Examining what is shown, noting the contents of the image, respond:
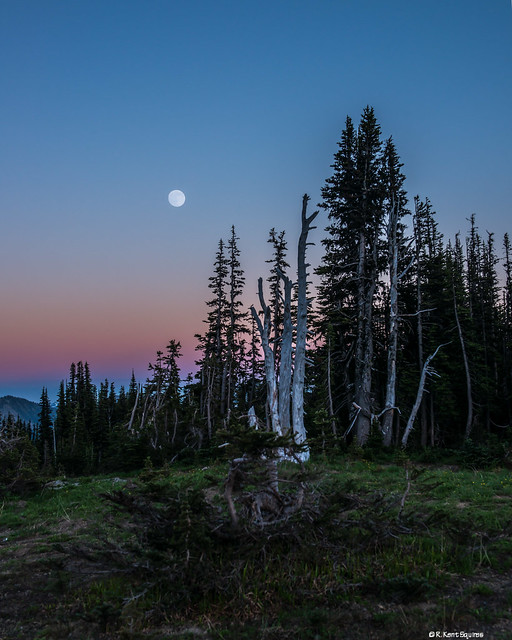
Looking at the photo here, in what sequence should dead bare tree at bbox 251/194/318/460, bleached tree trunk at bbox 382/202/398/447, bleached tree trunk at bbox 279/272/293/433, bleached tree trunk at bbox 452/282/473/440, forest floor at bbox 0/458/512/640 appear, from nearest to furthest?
1. forest floor at bbox 0/458/512/640
2. bleached tree trunk at bbox 279/272/293/433
3. dead bare tree at bbox 251/194/318/460
4. bleached tree trunk at bbox 382/202/398/447
5. bleached tree trunk at bbox 452/282/473/440

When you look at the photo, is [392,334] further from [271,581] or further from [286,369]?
[271,581]

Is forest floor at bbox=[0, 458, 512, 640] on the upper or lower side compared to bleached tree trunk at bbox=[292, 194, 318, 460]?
lower

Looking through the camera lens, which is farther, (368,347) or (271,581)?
(368,347)

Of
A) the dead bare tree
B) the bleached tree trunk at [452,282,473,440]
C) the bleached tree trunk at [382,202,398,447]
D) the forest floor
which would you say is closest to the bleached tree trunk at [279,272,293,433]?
the dead bare tree

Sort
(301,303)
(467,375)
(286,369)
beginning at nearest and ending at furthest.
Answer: (286,369)
(301,303)
(467,375)

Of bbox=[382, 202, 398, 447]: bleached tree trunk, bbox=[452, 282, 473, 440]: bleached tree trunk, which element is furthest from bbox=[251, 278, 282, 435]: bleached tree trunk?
bbox=[452, 282, 473, 440]: bleached tree trunk

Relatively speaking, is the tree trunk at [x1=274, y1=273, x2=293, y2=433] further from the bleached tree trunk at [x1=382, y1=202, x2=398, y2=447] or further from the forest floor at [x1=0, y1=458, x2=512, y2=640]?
the forest floor at [x1=0, y1=458, x2=512, y2=640]

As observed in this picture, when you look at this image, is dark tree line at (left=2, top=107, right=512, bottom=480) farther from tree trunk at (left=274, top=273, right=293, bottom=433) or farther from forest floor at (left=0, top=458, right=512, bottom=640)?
forest floor at (left=0, top=458, right=512, bottom=640)

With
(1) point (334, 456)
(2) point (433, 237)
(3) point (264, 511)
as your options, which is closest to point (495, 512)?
(3) point (264, 511)

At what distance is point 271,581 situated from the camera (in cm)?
530

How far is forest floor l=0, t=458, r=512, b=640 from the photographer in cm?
450

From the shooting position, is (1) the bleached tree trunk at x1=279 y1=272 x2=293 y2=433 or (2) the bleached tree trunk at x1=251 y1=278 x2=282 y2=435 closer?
(1) the bleached tree trunk at x1=279 y1=272 x2=293 y2=433

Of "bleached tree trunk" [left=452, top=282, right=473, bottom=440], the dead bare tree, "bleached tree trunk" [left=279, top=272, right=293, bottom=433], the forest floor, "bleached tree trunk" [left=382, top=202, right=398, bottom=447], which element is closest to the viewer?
the forest floor

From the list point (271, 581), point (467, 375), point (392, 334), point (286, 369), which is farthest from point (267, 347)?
point (467, 375)
